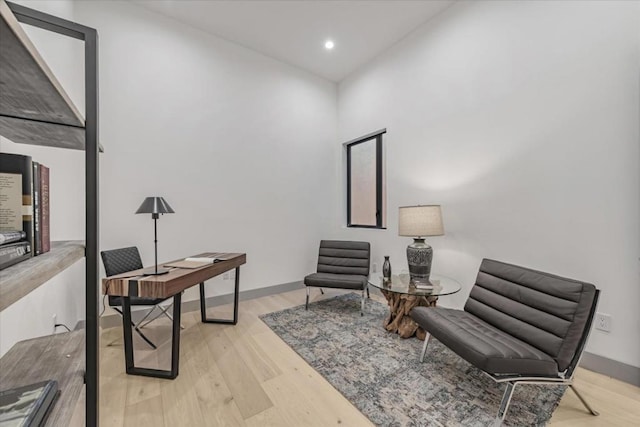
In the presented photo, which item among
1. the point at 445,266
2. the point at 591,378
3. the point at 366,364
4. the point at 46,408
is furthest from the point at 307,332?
the point at 591,378

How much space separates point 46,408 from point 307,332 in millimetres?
2063

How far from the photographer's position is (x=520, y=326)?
1.81 m

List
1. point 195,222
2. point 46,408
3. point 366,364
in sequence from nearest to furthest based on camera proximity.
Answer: point 46,408 → point 366,364 → point 195,222

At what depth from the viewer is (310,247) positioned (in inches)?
165

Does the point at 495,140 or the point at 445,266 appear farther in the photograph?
the point at 445,266

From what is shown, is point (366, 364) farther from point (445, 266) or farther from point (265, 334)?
point (445, 266)

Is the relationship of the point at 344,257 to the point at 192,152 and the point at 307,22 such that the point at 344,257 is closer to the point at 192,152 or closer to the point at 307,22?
the point at 192,152

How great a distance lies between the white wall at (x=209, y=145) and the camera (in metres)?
2.77

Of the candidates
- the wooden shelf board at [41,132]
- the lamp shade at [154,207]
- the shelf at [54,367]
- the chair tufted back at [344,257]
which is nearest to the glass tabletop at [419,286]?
the chair tufted back at [344,257]

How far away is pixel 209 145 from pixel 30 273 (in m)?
2.96

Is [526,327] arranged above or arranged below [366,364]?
above

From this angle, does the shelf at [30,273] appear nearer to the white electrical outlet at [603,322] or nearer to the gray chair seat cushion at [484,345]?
the gray chair seat cushion at [484,345]

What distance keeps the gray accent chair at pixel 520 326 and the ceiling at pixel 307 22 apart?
293cm

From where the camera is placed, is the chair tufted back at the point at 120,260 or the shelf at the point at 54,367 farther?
the chair tufted back at the point at 120,260
